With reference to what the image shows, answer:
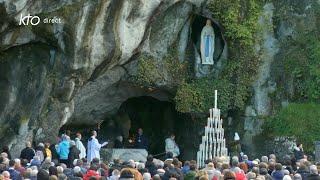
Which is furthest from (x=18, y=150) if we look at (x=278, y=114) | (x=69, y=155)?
(x=278, y=114)

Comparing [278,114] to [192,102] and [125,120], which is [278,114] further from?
[125,120]

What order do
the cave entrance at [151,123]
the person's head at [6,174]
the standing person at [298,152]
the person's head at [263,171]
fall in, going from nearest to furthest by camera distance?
the person's head at [6,174] → the person's head at [263,171] → the standing person at [298,152] → the cave entrance at [151,123]

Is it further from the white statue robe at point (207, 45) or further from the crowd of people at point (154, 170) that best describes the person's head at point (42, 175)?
the white statue robe at point (207, 45)

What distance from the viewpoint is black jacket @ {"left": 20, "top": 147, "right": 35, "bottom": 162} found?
30.2 m

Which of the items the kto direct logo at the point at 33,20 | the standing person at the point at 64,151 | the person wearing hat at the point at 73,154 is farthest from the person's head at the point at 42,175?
the kto direct logo at the point at 33,20

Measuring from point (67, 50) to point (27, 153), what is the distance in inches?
152

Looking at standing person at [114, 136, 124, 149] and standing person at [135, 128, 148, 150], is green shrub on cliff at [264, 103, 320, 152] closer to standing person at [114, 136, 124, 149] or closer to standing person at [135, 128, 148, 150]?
standing person at [135, 128, 148, 150]

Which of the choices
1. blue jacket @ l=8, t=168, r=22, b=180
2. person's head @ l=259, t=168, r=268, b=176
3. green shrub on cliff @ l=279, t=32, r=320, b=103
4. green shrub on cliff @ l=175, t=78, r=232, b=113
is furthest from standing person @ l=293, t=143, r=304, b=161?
blue jacket @ l=8, t=168, r=22, b=180

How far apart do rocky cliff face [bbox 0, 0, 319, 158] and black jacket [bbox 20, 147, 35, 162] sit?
9.07 ft

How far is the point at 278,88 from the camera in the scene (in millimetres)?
37781

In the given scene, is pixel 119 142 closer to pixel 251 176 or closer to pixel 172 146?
pixel 172 146

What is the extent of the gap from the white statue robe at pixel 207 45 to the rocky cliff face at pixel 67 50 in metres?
0.97

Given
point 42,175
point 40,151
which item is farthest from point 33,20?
point 42,175

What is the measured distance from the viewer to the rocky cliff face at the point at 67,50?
32.2 metres
